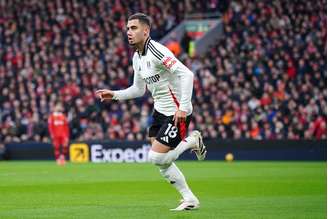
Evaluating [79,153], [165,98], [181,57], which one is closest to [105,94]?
[165,98]

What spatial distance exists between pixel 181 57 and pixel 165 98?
23.6 m

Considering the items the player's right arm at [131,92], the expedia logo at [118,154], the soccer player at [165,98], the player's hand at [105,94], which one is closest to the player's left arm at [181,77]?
the soccer player at [165,98]

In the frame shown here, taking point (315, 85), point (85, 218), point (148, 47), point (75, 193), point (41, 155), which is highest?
point (148, 47)

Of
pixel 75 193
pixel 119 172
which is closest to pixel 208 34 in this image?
pixel 119 172

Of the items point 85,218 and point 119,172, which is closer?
point 85,218

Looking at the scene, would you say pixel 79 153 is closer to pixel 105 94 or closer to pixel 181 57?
pixel 181 57

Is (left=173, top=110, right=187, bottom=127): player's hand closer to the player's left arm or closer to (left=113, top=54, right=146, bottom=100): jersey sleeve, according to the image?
the player's left arm

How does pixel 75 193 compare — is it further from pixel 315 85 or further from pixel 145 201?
pixel 315 85

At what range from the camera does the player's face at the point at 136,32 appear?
36.3 feet

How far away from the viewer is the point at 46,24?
125 ft

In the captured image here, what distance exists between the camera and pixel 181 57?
34781mm

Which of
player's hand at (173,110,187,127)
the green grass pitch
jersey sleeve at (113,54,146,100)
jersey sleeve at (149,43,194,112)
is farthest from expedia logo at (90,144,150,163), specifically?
player's hand at (173,110,187,127)

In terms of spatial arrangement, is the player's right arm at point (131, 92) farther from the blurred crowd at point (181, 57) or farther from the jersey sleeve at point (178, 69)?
the blurred crowd at point (181, 57)

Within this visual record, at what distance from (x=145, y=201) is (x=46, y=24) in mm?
25995
